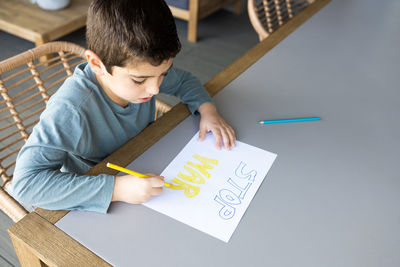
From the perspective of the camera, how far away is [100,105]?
79 centimetres

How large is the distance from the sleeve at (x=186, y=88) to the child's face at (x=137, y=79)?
154 millimetres

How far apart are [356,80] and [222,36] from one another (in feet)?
5.92

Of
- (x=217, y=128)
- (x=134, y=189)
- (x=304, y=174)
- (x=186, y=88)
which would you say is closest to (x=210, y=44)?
(x=186, y=88)

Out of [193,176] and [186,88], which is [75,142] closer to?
[193,176]

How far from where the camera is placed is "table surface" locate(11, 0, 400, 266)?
58cm

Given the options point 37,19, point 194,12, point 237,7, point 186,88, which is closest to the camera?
point 186,88

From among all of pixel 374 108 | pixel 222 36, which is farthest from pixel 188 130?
pixel 222 36

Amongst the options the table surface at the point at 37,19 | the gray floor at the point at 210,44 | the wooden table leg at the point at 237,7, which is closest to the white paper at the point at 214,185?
the gray floor at the point at 210,44

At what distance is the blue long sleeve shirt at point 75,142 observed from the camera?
62 cm

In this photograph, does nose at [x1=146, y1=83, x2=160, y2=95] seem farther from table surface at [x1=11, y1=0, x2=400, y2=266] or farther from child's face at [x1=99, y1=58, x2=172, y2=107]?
table surface at [x1=11, y1=0, x2=400, y2=266]

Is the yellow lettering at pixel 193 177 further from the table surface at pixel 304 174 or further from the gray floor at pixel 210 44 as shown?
the gray floor at pixel 210 44

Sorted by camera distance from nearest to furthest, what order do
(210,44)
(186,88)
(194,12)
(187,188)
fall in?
(187,188), (186,88), (194,12), (210,44)

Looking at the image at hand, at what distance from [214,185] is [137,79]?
26cm

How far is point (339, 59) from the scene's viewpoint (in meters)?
1.12
